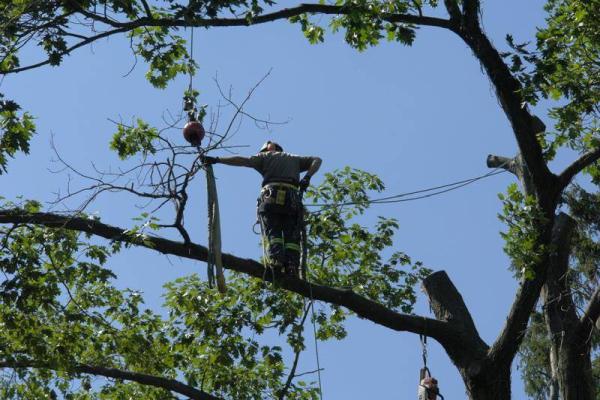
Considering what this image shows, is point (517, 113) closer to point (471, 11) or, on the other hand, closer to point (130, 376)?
point (471, 11)

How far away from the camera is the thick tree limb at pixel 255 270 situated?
972cm

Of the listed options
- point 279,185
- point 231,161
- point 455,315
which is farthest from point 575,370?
point 231,161

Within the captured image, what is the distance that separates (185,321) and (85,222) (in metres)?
3.47

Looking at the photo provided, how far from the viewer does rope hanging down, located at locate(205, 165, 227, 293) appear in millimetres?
9623

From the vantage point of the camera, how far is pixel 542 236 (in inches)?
389

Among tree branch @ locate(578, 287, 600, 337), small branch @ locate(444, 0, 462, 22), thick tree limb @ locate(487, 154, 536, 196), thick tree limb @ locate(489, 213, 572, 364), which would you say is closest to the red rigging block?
small branch @ locate(444, 0, 462, 22)

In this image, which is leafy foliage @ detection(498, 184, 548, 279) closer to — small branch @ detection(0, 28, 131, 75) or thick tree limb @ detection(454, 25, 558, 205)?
thick tree limb @ detection(454, 25, 558, 205)

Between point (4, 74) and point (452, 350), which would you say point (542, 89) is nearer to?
point (452, 350)

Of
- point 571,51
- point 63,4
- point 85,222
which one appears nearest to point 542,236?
point 571,51

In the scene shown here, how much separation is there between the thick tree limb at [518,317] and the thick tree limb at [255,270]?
0.46 m

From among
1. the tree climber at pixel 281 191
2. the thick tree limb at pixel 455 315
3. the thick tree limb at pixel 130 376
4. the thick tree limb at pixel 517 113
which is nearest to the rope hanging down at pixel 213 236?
the tree climber at pixel 281 191

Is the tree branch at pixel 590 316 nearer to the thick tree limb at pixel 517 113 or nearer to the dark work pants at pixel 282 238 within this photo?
the thick tree limb at pixel 517 113

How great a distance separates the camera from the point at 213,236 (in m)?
9.77

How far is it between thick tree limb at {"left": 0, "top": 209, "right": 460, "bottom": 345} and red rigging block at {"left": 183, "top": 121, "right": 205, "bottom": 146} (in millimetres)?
825
